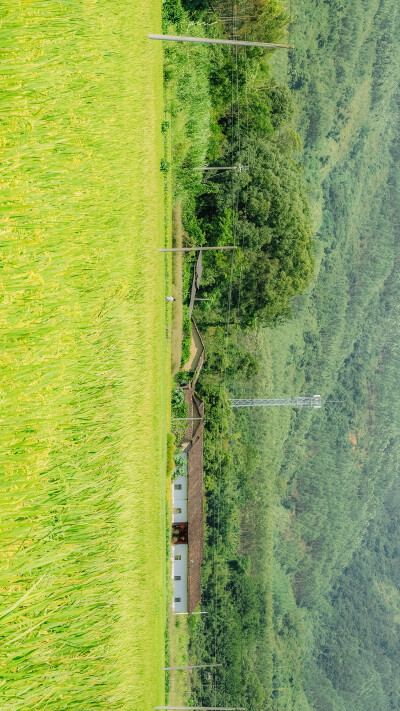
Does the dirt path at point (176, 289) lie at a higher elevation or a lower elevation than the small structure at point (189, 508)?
higher

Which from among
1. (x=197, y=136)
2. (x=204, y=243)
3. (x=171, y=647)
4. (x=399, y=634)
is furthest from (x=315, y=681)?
(x=197, y=136)

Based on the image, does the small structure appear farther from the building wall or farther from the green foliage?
the green foliage

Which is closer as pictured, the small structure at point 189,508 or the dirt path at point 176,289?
the dirt path at point 176,289

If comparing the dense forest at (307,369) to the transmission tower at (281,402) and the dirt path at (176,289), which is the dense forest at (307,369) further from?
the dirt path at (176,289)

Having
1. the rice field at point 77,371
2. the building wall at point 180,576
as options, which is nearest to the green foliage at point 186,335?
the building wall at point 180,576

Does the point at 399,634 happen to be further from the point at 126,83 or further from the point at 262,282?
the point at 126,83

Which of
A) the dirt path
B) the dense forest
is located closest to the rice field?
the dirt path
